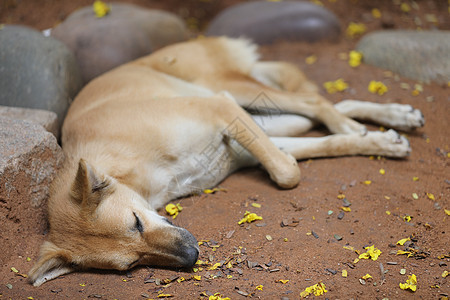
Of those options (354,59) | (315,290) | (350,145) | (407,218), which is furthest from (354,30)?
(315,290)

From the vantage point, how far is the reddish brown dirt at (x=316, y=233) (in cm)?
261

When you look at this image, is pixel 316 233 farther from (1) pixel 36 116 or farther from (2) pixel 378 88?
(2) pixel 378 88

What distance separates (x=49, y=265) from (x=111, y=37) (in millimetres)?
3073

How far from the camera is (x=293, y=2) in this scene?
6.39m

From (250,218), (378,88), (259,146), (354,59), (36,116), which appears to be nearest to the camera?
(250,218)

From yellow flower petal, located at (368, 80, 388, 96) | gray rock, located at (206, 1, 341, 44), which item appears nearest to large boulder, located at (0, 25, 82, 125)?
gray rock, located at (206, 1, 341, 44)

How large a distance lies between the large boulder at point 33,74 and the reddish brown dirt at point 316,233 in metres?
1.53

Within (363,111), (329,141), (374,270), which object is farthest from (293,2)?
(374,270)

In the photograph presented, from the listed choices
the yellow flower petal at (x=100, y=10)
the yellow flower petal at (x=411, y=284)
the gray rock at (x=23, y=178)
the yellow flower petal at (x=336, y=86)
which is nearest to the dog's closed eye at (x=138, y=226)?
the gray rock at (x=23, y=178)

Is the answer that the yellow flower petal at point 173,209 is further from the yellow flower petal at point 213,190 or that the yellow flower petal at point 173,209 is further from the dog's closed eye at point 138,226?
the dog's closed eye at point 138,226

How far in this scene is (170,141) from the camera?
346 cm

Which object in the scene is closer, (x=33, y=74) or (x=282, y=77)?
(x=33, y=74)

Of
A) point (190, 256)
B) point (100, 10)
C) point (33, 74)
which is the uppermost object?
point (100, 10)

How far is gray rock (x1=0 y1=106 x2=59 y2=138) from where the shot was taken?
3.65 metres
